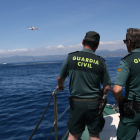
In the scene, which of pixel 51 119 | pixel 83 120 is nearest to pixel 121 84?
pixel 83 120

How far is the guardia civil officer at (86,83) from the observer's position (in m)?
2.46

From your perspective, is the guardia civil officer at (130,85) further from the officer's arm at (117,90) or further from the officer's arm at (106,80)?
the officer's arm at (106,80)

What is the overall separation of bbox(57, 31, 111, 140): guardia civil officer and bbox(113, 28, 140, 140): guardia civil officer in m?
0.40

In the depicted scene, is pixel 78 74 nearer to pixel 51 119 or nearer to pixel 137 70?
pixel 137 70

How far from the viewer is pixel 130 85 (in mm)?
2176

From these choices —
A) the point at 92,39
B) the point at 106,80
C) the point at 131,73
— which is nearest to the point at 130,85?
the point at 131,73

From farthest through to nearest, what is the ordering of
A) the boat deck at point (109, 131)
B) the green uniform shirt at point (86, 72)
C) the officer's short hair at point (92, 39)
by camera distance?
the boat deck at point (109, 131), the officer's short hair at point (92, 39), the green uniform shirt at point (86, 72)

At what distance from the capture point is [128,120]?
2.20m

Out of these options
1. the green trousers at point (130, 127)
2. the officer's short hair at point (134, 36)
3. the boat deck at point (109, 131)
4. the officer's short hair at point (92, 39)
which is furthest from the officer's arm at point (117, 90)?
the boat deck at point (109, 131)

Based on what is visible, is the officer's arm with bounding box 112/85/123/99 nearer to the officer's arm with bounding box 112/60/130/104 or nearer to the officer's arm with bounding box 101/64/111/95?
the officer's arm with bounding box 112/60/130/104

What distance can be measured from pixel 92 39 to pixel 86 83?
2.48ft

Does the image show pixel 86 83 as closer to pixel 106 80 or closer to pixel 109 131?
pixel 106 80

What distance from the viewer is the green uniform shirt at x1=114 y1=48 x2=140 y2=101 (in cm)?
209

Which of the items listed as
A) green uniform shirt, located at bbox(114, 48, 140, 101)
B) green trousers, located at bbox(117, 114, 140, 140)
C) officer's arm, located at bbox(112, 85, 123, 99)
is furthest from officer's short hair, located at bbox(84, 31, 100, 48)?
green trousers, located at bbox(117, 114, 140, 140)
